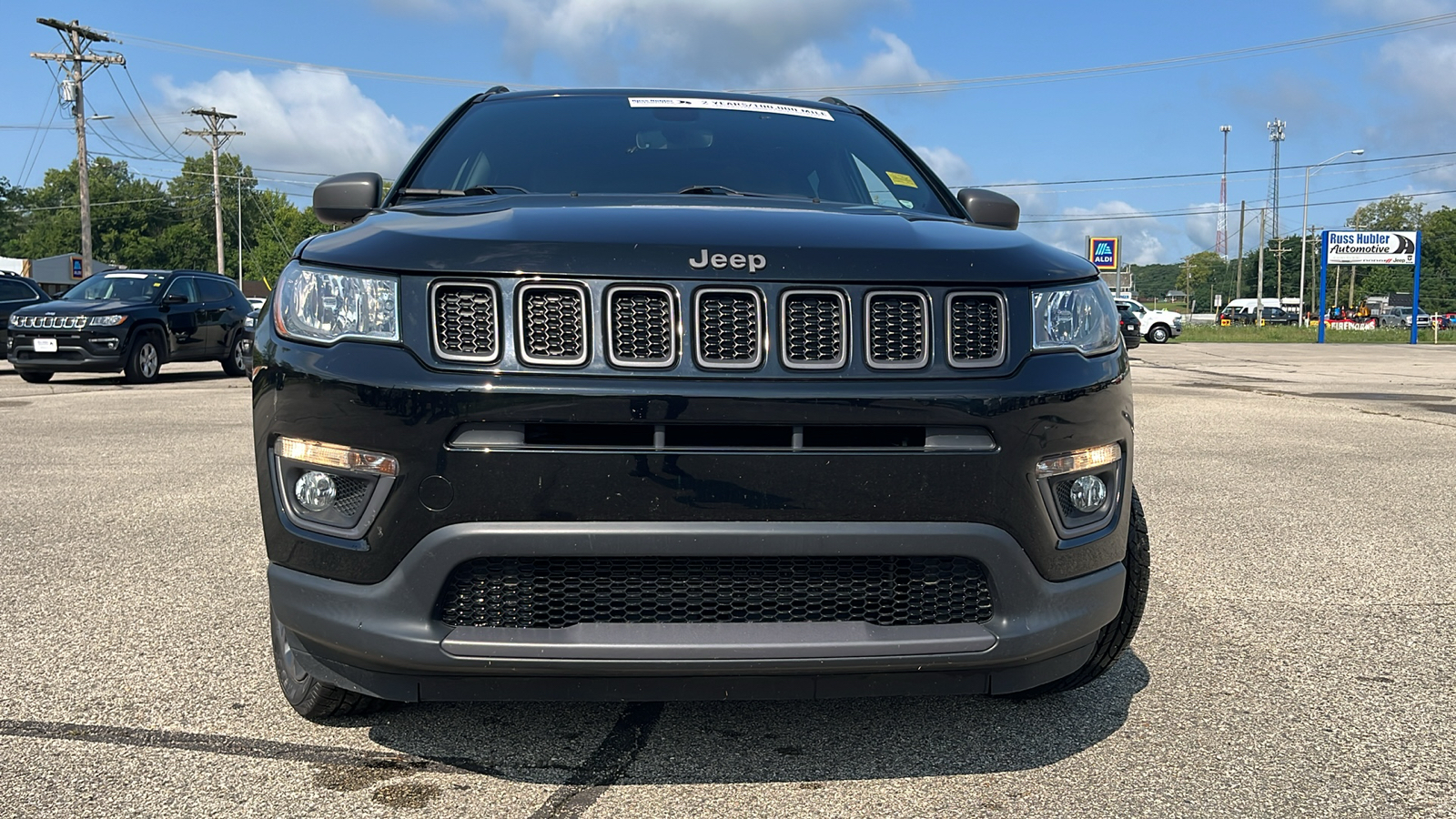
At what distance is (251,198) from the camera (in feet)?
428

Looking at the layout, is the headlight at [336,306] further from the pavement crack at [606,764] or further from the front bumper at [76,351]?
the front bumper at [76,351]

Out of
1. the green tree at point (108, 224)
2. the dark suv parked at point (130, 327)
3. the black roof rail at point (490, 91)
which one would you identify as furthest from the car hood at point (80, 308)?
the green tree at point (108, 224)

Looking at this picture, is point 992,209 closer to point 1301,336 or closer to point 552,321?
point 552,321

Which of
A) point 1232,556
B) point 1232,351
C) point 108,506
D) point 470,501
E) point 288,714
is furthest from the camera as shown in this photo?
point 1232,351

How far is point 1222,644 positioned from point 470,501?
2.49 meters

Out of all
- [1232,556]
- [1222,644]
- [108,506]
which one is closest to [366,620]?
[1222,644]

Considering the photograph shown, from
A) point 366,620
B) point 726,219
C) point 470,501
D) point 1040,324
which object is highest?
point 726,219

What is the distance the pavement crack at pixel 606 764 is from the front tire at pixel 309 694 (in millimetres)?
527

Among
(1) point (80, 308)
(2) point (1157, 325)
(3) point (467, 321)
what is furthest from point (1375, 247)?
(3) point (467, 321)

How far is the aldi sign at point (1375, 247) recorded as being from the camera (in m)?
48.6

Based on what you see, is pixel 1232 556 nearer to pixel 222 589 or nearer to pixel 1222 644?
pixel 1222 644

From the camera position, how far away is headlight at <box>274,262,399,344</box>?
234 cm

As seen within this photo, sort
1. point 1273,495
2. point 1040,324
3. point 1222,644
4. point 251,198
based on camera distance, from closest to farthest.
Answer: point 1040,324 → point 1222,644 → point 1273,495 → point 251,198

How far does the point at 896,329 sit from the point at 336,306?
110 cm
